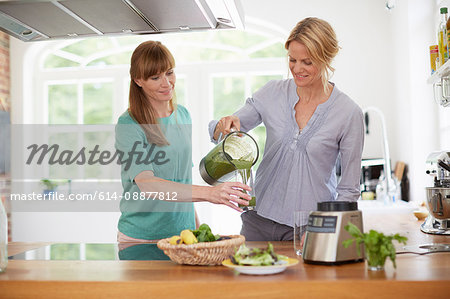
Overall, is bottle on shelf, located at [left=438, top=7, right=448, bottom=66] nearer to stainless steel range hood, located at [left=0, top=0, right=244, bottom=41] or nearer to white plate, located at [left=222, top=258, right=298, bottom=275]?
stainless steel range hood, located at [left=0, top=0, right=244, bottom=41]

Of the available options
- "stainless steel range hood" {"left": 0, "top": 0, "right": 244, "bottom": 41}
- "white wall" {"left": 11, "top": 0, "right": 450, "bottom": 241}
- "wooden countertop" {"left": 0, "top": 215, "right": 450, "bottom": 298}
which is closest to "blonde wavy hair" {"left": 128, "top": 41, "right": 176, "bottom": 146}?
"stainless steel range hood" {"left": 0, "top": 0, "right": 244, "bottom": 41}

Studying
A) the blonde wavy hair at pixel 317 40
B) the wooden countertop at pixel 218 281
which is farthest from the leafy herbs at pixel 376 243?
the blonde wavy hair at pixel 317 40

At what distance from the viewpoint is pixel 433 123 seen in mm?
4152

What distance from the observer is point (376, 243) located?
1.36 m

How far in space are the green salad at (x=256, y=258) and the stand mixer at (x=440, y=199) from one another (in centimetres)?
108

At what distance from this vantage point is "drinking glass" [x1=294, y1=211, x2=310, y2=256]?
1.62 meters

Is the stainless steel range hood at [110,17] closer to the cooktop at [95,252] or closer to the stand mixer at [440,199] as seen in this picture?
the cooktop at [95,252]

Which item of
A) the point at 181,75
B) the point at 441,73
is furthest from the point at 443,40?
the point at 181,75

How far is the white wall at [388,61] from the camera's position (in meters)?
4.15

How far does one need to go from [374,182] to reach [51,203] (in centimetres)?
355

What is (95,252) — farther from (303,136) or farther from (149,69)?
(303,136)

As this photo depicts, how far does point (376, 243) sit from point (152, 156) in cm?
101

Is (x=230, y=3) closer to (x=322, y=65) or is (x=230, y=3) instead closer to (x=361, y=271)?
(x=322, y=65)

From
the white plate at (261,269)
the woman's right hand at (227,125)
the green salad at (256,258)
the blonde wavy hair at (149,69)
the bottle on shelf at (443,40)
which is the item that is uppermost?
the bottle on shelf at (443,40)
